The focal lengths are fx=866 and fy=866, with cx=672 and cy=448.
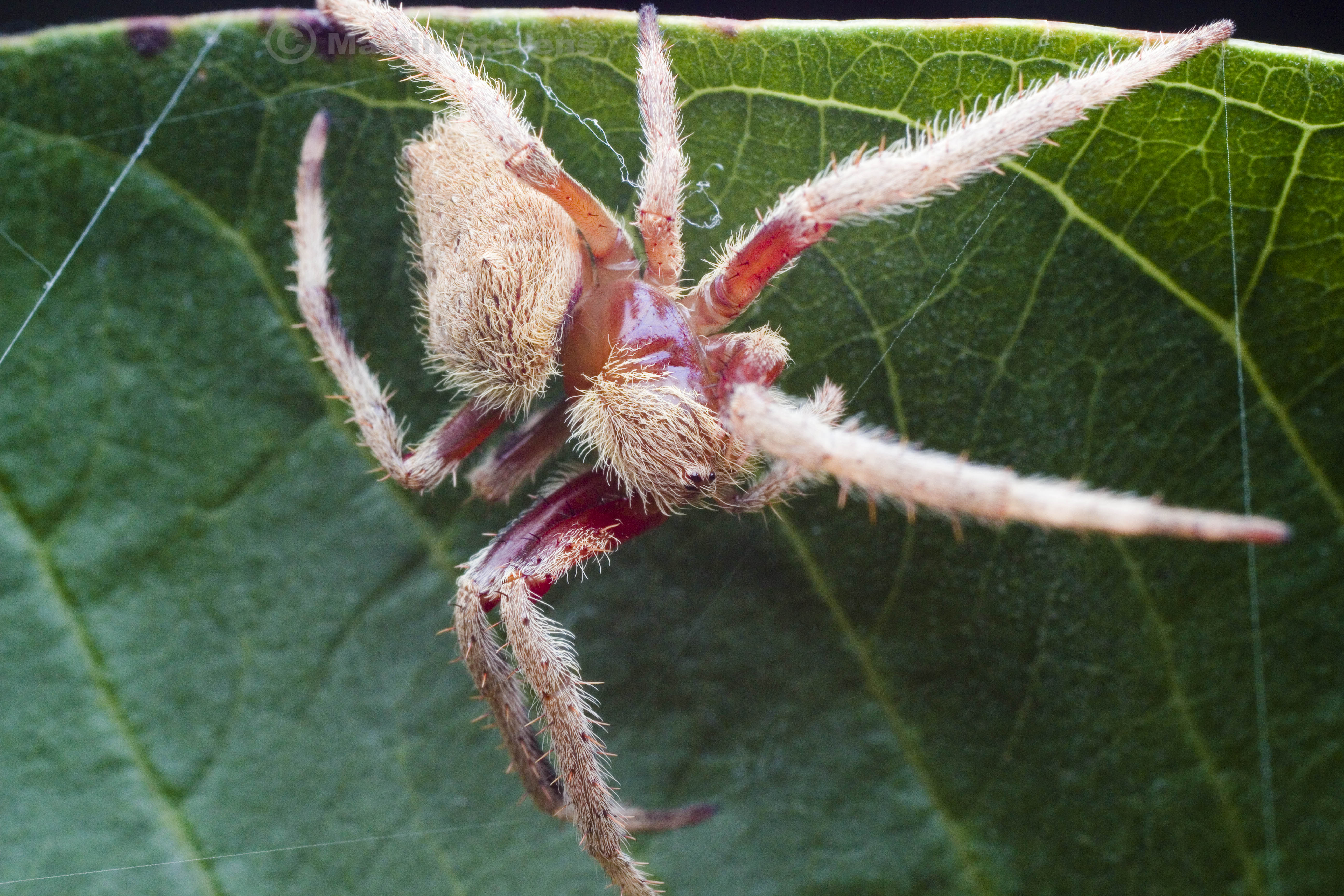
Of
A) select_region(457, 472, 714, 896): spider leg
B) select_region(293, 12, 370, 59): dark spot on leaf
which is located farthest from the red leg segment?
select_region(293, 12, 370, 59): dark spot on leaf

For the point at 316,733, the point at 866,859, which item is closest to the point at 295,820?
the point at 316,733

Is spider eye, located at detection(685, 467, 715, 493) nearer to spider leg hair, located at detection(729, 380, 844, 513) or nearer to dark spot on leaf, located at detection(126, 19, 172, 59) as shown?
spider leg hair, located at detection(729, 380, 844, 513)

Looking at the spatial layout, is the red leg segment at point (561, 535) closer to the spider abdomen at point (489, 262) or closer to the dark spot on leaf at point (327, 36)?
the spider abdomen at point (489, 262)

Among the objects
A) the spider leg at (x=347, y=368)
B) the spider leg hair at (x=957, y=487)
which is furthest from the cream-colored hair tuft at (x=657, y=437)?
the spider leg at (x=347, y=368)

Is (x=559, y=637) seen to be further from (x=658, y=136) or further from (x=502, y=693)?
(x=658, y=136)

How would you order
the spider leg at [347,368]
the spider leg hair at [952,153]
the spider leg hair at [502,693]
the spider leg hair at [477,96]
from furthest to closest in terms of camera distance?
1. the spider leg at [347,368]
2. the spider leg hair at [502,693]
3. the spider leg hair at [477,96]
4. the spider leg hair at [952,153]

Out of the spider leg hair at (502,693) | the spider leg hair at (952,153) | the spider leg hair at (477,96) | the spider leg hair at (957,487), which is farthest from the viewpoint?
the spider leg hair at (502,693)

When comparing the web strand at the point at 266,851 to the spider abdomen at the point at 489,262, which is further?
the web strand at the point at 266,851

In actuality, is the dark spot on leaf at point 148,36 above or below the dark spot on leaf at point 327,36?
below
